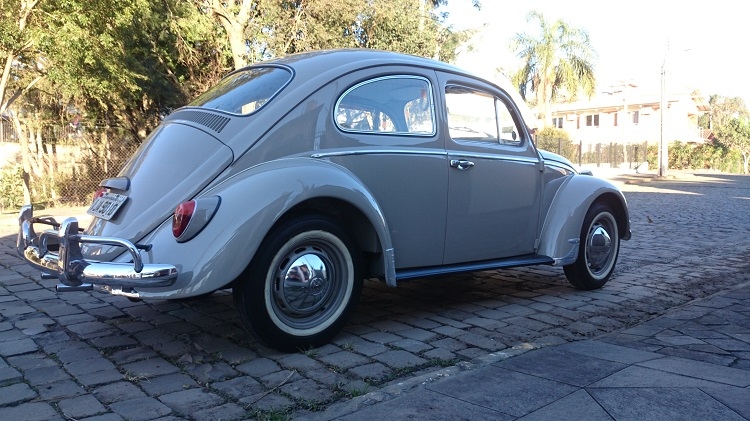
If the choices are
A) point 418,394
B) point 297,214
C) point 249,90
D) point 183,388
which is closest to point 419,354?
point 418,394

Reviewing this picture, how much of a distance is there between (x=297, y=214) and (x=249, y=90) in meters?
1.11

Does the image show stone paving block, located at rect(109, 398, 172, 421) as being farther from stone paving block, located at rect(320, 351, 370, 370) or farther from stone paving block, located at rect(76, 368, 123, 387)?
stone paving block, located at rect(320, 351, 370, 370)

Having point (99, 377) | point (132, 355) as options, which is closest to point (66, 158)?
point (132, 355)

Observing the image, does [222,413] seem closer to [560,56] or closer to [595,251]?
[595,251]

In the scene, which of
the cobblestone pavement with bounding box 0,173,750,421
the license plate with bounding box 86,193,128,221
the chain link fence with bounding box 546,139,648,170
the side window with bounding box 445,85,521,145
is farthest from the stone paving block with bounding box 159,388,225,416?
the chain link fence with bounding box 546,139,648,170

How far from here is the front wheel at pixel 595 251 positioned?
5.85m

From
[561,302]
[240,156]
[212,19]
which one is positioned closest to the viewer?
[240,156]

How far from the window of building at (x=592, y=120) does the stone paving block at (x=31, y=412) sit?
59.7 metres

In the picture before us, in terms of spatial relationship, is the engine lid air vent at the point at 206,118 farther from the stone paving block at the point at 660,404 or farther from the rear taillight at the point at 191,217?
the stone paving block at the point at 660,404

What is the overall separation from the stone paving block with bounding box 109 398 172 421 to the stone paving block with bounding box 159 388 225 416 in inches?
1.8

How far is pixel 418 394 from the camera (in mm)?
3305

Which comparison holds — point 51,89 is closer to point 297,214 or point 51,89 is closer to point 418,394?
point 297,214

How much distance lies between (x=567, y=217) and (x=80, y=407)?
405 cm

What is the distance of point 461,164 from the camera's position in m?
4.86
